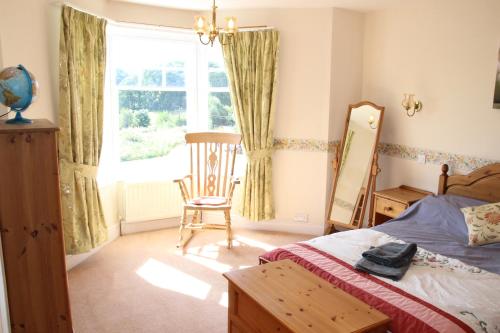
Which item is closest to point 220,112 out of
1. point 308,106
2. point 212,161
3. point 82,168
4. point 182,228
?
point 212,161

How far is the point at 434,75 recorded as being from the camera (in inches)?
144

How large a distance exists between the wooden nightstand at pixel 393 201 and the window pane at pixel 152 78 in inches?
103

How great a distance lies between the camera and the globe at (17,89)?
81.6 inches

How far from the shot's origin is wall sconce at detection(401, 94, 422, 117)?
150 inches

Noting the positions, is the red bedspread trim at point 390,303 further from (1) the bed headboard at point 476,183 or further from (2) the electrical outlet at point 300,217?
(2) the electrical outlet at point 300,217

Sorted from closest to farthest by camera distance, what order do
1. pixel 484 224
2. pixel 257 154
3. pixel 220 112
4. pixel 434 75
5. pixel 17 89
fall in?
pixel 17 89 < pixel 484 224 < pixel 434 75 < pixel 257 154 < pixel 220 112

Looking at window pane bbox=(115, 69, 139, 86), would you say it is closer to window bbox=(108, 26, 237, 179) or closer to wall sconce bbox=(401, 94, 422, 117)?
window bbox=(108, 26, 237, 179)

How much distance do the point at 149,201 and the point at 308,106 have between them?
202 centimetres

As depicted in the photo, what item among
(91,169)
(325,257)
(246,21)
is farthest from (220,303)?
(246,21)

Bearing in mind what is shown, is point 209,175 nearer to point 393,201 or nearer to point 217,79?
point 217,79

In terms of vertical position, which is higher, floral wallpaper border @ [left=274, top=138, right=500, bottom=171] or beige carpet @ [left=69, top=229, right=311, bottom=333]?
floral wallpaper border @ [left=274, top=138, right=500, bottom=171]

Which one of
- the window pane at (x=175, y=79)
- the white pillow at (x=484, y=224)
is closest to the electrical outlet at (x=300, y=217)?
the white pillow at (x=484, y=224)

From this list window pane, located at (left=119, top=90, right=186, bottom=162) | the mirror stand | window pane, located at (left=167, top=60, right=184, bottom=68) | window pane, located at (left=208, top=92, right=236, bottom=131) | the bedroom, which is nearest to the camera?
the bedroom

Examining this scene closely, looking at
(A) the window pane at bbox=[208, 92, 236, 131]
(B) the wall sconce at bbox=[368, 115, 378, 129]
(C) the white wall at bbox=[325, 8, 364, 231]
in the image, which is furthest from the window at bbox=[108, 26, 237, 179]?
(B) the wall sconce at bbox=[368, 115, 378, 129]
